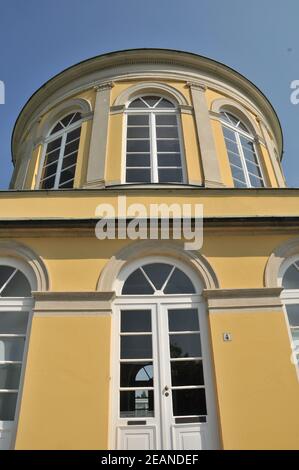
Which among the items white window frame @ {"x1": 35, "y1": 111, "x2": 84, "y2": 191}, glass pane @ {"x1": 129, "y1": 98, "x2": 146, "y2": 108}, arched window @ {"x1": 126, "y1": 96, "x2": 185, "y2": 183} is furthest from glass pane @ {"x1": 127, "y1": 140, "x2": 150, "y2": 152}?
white window frame @ {"x1": 35, "y1": 111, "x2": 84, "y2": 191}

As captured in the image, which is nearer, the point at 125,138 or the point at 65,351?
the point at 65,351

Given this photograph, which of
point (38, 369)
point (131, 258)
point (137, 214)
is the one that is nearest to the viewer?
point (38, 369)

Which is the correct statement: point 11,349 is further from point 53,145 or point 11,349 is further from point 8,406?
point 53,145

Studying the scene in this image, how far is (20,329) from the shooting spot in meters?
6.43

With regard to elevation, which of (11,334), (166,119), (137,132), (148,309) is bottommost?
(11,334)

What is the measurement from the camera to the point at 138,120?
988cm

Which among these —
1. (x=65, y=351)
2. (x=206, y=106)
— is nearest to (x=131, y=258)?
(x=65, y=351)

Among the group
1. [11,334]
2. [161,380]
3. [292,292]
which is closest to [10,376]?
A: [11,334]

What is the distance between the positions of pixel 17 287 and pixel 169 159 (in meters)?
4.31

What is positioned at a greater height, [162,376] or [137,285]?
[137,285]

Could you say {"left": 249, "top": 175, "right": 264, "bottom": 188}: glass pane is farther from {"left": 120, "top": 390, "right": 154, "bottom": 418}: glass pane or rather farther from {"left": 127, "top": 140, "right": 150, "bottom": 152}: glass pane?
{"left": 120, "top": 390, "right": 154, "bottom": 418}: glass pane

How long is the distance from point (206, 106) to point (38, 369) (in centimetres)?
712
